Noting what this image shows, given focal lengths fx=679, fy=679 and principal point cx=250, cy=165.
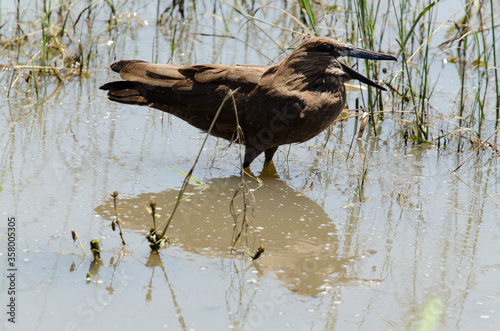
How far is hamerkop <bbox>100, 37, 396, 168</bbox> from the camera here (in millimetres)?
4461

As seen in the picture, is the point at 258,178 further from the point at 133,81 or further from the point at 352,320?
the point at 352,320

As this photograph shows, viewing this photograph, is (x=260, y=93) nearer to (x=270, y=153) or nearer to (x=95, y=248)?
(x=270, y=153)

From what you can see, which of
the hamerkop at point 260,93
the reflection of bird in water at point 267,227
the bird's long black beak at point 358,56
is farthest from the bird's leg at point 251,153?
the bird's long black beak at point 358,56

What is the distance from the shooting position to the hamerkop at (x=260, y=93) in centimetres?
446

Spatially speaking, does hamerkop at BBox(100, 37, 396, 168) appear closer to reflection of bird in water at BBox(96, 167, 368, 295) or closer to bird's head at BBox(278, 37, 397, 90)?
bird's head at BBox(278, 37, 397, 90)

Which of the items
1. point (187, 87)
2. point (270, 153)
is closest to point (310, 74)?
point (270, 153)

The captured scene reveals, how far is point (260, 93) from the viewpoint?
4500mm

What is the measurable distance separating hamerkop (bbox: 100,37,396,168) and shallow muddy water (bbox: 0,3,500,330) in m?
0.31

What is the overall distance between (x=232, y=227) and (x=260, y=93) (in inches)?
47.4

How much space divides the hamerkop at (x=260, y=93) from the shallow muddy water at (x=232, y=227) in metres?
0.31

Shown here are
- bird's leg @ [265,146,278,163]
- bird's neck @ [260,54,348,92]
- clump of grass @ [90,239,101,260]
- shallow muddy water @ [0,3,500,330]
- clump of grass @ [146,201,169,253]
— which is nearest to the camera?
shallow muddy water @ [0,3,500,330]

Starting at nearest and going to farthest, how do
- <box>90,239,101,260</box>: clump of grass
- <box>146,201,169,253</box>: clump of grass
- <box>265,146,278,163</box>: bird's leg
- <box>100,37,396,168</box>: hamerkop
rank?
1. <box>90,239,101,260</box>: clump of grass
2. <box>146,201,169,253</box>: clump of grass
3. <box>100,37,396,168</box>: hamerkop
4. <box>265,146,278,163</box>: bird's leg

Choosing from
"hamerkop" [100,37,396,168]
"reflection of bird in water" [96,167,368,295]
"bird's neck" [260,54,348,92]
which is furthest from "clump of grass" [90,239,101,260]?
"bird's neck" [260,54,348,92]

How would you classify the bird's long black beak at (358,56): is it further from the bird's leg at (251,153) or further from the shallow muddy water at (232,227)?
the bird's leg at (251,153)
